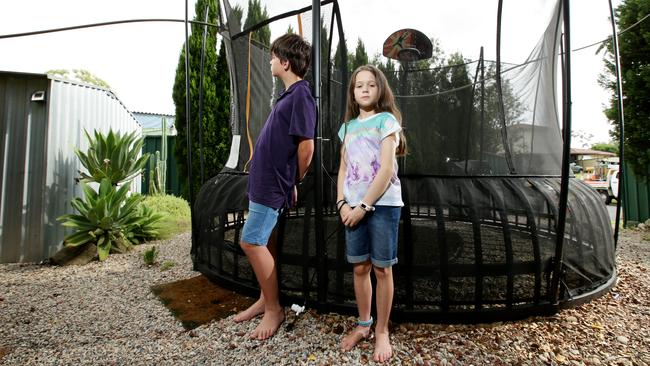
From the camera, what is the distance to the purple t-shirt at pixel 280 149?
1550 mm

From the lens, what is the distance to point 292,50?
1.60 metres

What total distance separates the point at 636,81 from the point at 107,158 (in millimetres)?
7084

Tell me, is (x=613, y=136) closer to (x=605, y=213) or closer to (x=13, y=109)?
(x=605, y=213)

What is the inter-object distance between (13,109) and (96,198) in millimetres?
1083

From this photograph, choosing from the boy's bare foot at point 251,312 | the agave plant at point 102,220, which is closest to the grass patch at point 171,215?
the agave plant at point 102,220

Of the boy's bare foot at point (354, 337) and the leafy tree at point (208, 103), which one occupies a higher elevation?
the leafy tree at point (208, 103)

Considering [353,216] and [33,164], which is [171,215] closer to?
[33,164]

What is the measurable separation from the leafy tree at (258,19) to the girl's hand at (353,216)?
144cm

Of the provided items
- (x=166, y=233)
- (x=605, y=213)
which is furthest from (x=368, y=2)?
(x=166, y=233)

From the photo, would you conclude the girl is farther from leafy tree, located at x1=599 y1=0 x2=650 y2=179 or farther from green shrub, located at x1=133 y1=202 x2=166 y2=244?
leafy tree, located at x1=599 y1=0 x2=650 y2=179

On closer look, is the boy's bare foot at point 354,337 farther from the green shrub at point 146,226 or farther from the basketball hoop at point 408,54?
the green shrub at point 146,226

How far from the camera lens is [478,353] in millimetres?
1452

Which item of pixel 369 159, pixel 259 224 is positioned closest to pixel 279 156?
pixel 259 224

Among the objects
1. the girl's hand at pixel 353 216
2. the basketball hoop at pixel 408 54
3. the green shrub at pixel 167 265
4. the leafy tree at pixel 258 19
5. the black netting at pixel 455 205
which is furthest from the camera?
the green shrub at pixel 167 265
